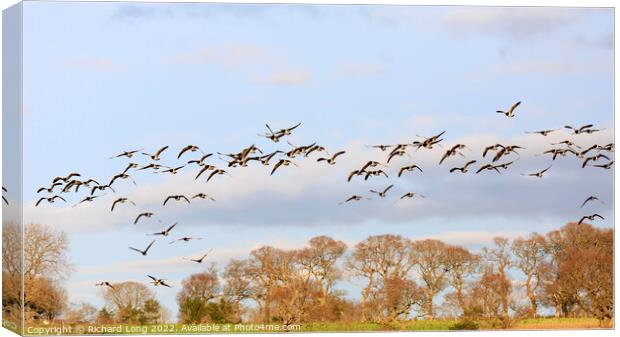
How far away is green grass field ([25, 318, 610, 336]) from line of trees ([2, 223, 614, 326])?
0.14 m

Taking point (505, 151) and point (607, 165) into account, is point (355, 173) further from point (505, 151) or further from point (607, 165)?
point (607, 165)

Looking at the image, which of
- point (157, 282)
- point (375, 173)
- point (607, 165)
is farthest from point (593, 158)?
point (157, 282)

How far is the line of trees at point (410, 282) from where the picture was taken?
2559 cm

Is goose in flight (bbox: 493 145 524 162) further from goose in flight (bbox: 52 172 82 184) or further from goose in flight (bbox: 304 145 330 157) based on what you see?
goose in flight (bbox: 52 172 82 184)

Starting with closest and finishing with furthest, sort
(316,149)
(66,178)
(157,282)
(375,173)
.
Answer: (66,178) < (157,282) < (316,149) < (375,173)

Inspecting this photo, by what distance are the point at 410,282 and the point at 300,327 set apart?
244 centimetres

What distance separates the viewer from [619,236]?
87.2 ft

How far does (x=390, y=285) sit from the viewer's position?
26.3 m

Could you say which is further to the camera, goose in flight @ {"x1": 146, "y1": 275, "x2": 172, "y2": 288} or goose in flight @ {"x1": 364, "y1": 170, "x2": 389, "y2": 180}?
goose in flight @ {"x1": 364, "y1": 170, "x2": 389, "y2": 180}

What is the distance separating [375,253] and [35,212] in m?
6.46

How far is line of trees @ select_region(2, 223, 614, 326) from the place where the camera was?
82.8 ft

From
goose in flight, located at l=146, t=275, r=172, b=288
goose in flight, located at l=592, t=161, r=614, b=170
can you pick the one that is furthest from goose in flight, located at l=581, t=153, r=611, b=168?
goose in flight, located at l=146, t=275, r=172, b=288

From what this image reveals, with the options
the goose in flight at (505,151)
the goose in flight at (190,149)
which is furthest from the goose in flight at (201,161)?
the goose in flight at (505,151)

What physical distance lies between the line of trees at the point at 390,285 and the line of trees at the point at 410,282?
19 mm
